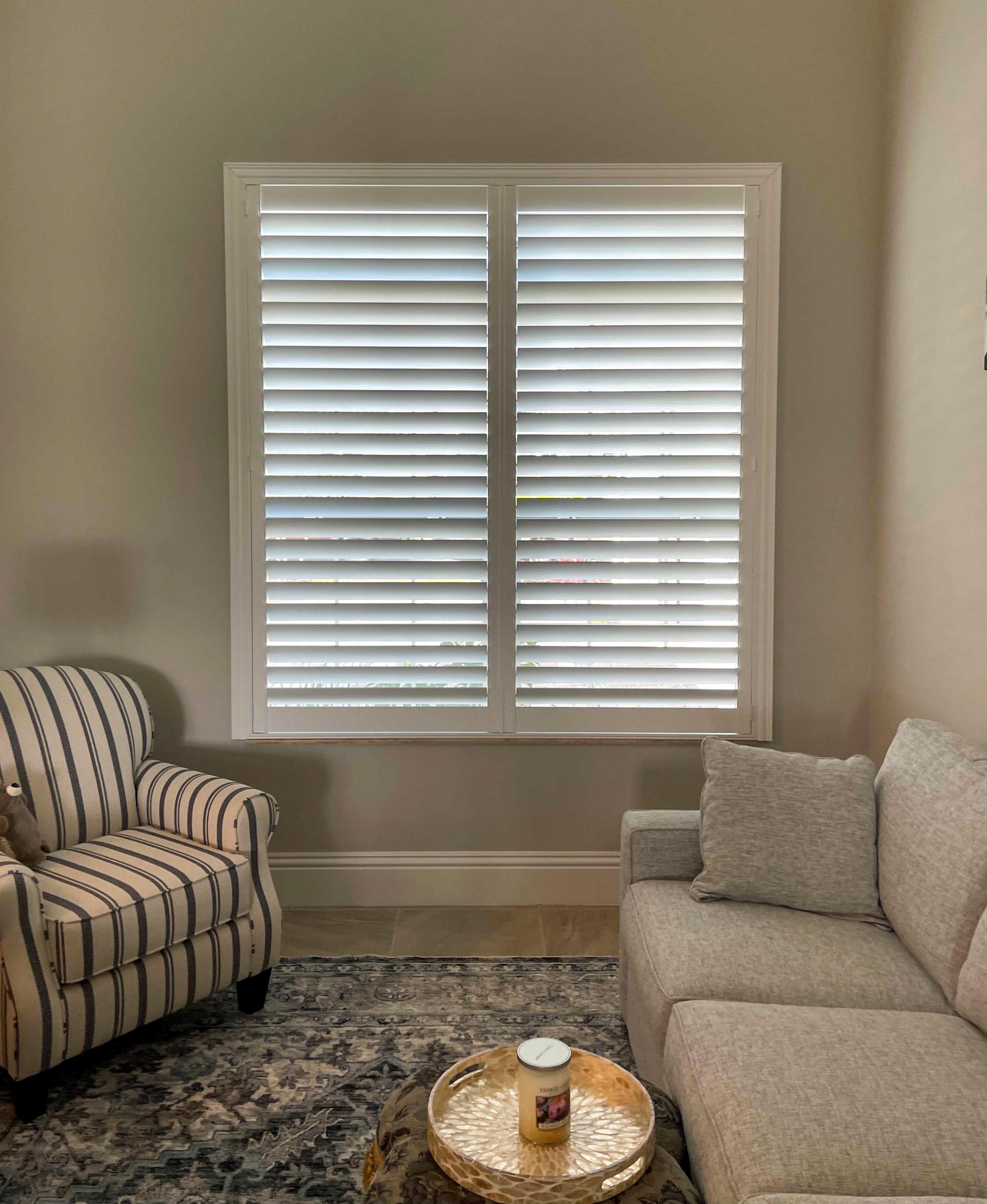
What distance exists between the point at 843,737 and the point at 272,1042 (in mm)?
2063

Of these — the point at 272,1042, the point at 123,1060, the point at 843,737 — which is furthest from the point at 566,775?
the point at 123,1060

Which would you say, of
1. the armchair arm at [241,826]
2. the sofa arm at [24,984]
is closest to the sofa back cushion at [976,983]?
the armchair arm at [241,826]

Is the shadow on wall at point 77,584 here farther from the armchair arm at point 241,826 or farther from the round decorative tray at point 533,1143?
the round decorative tray at point 533,1143

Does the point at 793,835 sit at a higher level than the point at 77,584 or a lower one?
lower

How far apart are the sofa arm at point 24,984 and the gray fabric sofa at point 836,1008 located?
1.32 metres

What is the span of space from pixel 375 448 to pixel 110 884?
157 cm

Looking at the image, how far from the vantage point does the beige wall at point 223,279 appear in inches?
114

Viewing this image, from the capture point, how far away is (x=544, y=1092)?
1.27 metres

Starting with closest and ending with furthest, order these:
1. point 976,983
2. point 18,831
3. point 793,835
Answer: point 976,983 → point 793,835 → point 18,831

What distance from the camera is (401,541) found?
3008mm

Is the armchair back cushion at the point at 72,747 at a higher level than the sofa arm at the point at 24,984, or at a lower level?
higher

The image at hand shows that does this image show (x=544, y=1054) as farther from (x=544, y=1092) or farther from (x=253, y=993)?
(x=253, y=993)

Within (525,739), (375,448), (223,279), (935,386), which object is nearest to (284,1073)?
(525,739)

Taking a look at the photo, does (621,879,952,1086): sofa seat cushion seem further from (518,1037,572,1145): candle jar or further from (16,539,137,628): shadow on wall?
(16,539,137,628): shadow on wall
